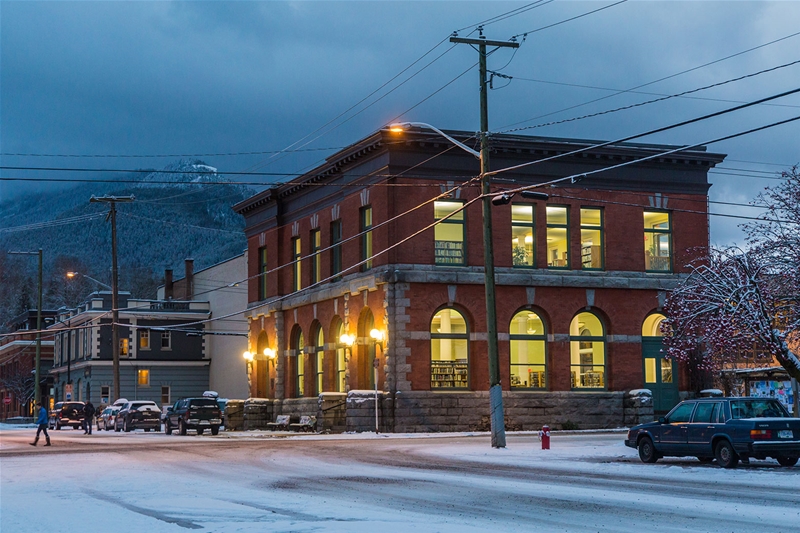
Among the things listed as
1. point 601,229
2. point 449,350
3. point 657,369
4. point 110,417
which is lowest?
point 110,417

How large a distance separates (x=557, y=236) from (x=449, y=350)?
301 inches

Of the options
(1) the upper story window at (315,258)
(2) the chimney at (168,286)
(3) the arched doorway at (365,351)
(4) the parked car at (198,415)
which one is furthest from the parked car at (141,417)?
(2) the chimney at (168,286)

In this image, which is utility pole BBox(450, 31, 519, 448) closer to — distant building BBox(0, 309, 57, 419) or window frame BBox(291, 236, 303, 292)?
window frame BBox(291, 236, 303, 292)

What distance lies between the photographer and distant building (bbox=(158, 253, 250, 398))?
82438mm

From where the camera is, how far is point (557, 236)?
49000 mm

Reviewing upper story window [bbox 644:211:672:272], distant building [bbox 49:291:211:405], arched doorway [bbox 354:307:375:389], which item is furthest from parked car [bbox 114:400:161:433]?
distant building [bbox 49:291:211:405]

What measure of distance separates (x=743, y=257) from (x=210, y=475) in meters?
19.2

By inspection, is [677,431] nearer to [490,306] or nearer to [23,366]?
[490,306]

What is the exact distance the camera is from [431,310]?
45.8 m

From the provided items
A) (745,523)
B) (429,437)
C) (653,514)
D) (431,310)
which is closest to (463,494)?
(653,514)

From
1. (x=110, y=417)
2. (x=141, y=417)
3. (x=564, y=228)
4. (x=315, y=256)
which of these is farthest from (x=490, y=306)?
(x=110, y=417)

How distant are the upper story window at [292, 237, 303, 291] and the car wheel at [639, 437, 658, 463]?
32.0 metres

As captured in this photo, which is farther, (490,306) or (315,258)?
(315,258)

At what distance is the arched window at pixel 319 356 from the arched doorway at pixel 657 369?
624 inches
